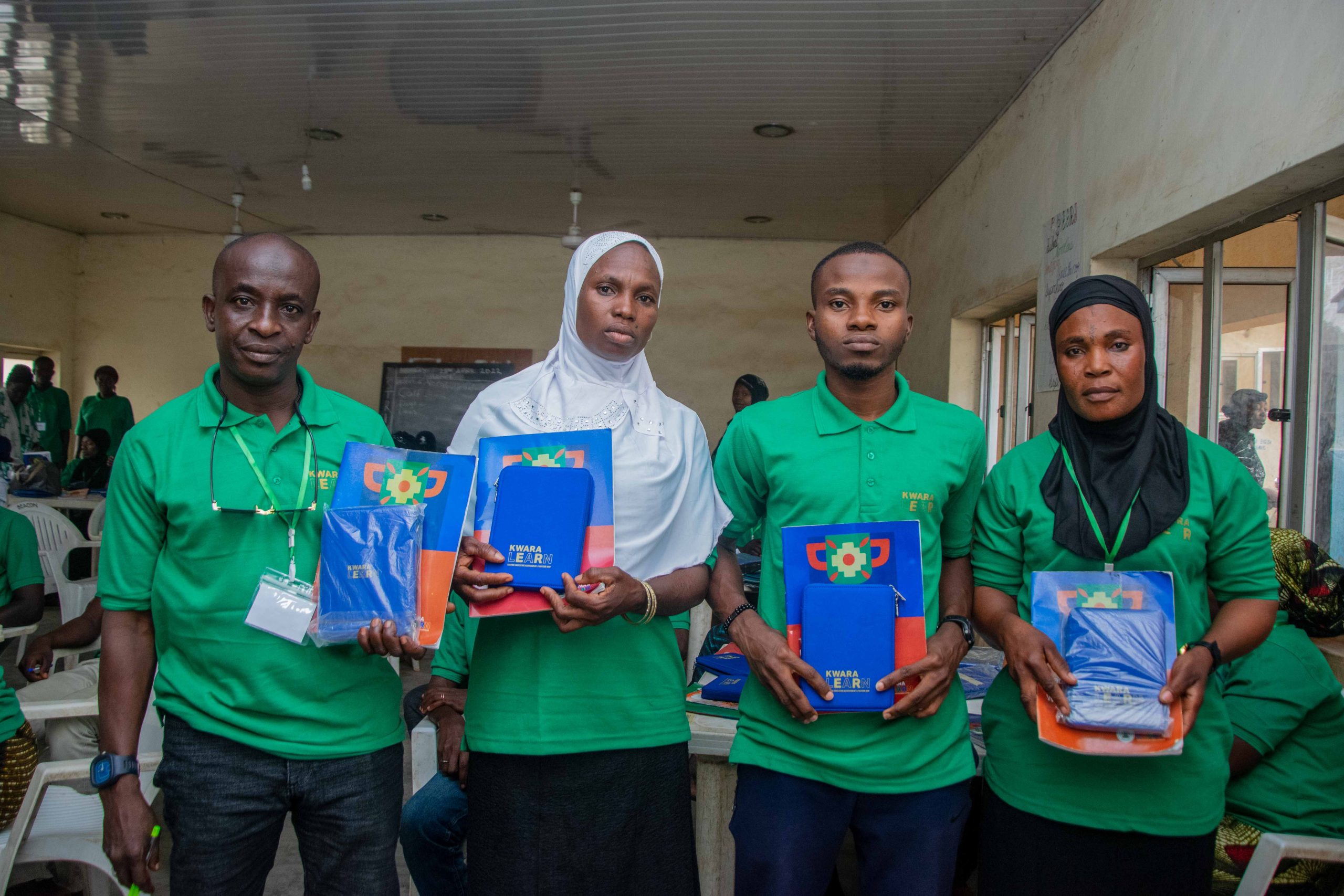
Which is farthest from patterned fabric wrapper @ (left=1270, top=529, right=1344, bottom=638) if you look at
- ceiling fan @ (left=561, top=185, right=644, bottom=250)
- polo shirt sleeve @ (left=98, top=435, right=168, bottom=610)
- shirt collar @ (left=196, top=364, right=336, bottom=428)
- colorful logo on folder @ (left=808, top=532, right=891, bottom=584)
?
ceiling fan @ (left=561, top=185, right=644, bottom=250)

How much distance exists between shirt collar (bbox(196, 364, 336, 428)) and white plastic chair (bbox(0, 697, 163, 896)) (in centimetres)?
101

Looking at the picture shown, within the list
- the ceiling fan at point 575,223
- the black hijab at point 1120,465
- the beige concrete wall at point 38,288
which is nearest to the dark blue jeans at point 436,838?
the black hijab at point 1120,465

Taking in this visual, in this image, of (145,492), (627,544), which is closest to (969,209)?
(627,544)

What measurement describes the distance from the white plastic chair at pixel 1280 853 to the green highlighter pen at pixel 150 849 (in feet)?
7.59

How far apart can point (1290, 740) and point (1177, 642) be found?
91 centimetres

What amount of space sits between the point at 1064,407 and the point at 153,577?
1815 mm

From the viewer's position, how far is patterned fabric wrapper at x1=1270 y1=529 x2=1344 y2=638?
8.25 feet

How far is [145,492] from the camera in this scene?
1.62 metres

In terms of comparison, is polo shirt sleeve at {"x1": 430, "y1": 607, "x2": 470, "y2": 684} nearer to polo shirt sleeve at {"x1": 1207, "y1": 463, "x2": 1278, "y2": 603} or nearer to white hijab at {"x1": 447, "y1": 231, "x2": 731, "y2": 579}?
white hijab at {"x1": 447, "y1": 231, "x2": 731, "y2": 579}

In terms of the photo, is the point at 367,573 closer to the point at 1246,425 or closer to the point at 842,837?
the point at 842,837

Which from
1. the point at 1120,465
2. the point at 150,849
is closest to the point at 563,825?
the point at 150,849

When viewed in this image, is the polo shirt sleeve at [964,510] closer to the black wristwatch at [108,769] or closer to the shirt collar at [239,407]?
the shirt collar at [239,407]

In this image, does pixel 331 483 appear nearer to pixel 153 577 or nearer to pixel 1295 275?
pixel 153 577

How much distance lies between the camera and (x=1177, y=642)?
1583 mm
